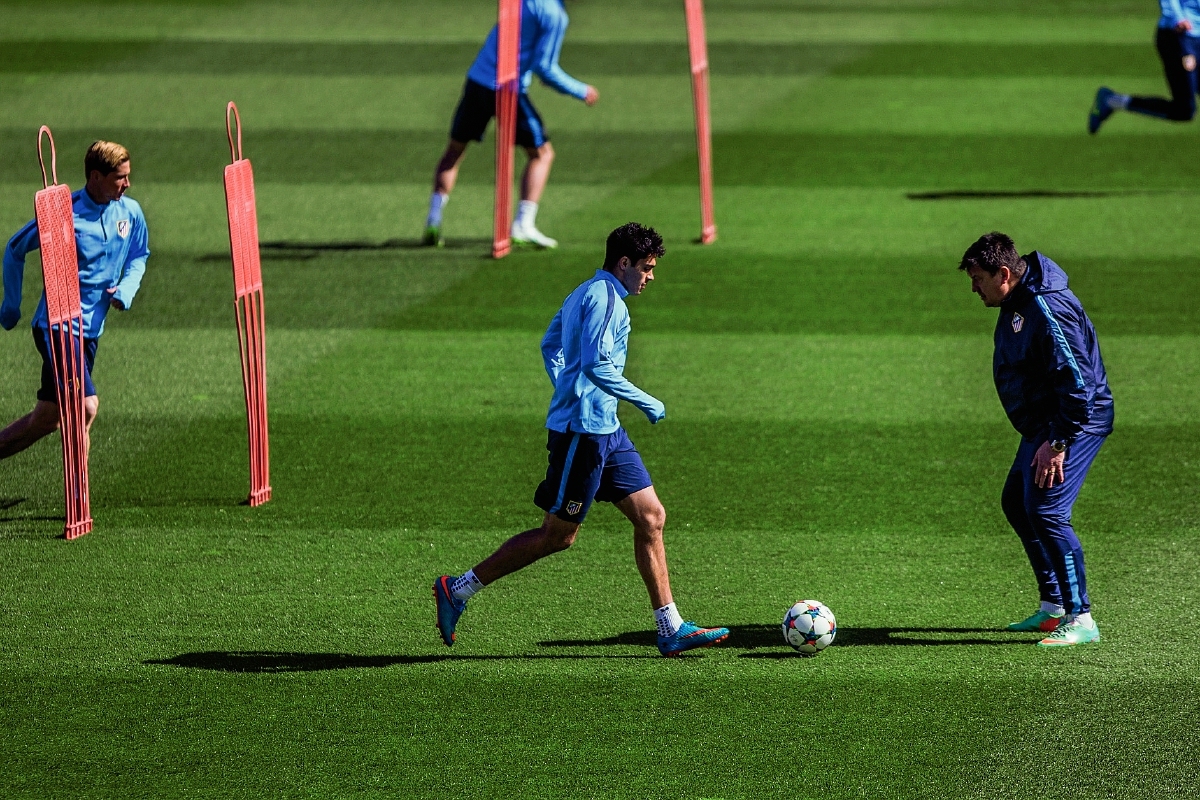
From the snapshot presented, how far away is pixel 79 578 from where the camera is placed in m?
8.37

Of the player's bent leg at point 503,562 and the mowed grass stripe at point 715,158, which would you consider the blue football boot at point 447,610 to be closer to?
the player's bent leg at point 503,562

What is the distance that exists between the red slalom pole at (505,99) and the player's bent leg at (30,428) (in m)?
6.30

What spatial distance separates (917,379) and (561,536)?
5.15 m

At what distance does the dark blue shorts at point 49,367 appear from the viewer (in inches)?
353

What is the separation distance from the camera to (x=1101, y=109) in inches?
747

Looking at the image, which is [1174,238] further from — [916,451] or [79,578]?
[79,578]

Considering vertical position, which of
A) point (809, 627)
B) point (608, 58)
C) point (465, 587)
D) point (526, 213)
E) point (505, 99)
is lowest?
point (809, 627)

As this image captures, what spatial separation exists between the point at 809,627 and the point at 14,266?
458 centimetres

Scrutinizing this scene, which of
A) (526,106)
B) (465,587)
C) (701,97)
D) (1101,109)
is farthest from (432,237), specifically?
(465,587)

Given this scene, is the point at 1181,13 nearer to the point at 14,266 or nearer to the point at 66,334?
the point at 66,334


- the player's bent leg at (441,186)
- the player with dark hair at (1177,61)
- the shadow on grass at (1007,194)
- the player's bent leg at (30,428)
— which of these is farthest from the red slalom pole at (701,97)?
the player's bent leg at (30,428)

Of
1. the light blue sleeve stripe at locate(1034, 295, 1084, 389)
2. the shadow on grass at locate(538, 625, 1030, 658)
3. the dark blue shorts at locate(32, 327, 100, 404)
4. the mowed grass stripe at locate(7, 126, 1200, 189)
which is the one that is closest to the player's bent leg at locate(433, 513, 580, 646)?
the shadow on grass at locate(538, 625, 1030, 658)

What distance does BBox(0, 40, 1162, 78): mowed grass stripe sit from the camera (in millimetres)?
24953

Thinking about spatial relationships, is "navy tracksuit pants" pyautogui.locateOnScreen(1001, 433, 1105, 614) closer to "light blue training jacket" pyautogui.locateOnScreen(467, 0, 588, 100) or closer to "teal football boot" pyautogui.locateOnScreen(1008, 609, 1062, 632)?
"teal football boot" pyautogui.locateOnScreen(1008, 609, 1062, 632)
